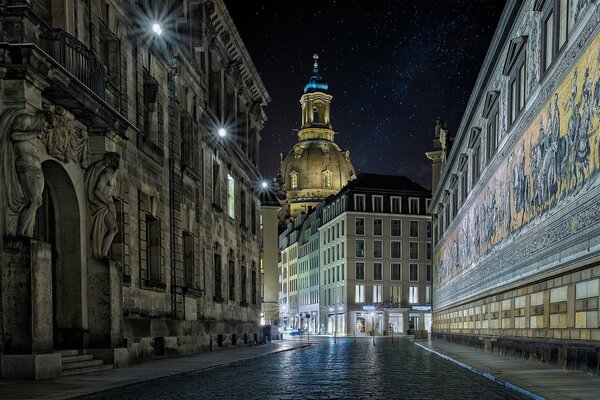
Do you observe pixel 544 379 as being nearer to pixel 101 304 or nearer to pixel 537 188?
pixel 537 188

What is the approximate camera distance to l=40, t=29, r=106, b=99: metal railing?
17797 mm

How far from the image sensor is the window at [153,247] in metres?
26.1

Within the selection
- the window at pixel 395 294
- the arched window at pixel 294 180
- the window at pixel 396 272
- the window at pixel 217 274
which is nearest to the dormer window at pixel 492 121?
the window at pixel 217 274

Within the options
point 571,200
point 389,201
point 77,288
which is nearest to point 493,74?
point 571,200

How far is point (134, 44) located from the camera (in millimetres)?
24812

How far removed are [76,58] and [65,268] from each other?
5.81m

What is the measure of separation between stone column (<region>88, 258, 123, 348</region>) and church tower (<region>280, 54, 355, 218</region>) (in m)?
135

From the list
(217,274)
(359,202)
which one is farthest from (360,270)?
(217,274)

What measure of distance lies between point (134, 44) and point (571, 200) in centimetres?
1562

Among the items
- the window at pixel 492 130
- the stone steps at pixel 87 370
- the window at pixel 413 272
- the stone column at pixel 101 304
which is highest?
the window at pixel 492 130

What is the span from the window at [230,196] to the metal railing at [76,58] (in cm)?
2055

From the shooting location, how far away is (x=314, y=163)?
16325 cm

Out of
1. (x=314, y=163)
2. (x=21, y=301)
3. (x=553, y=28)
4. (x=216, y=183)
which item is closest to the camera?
(x=21, y=301)

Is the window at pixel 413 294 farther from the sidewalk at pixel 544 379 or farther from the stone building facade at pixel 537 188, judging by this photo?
the sidewalk at pixel 544 379
